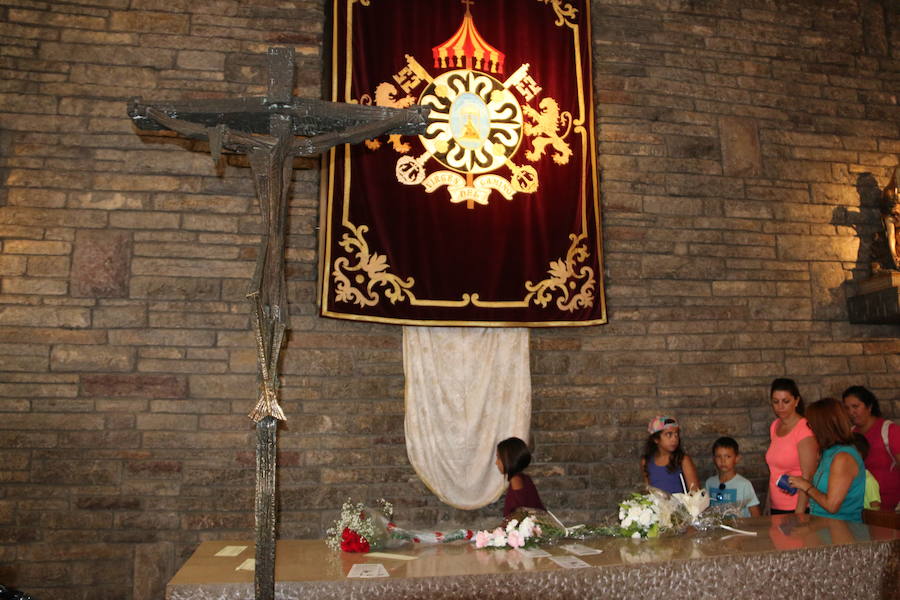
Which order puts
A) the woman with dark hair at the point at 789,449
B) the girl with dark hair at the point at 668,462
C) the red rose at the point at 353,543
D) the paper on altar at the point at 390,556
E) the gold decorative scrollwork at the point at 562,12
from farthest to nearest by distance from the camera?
the gold decorative scrollwork at the point at 562,12, the girl with dark hair at the point at 668,462, the woman with dark hair at the point at 789,449, the red rose at the point at 353,543, the paper on altar at the point at 390,556

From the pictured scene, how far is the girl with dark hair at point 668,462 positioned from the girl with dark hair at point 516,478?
3.73 ft

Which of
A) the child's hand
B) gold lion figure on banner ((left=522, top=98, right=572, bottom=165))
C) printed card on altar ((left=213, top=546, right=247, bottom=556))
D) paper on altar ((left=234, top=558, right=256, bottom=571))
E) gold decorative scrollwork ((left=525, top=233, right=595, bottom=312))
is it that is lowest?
printed card on altar ((left=213, top=546, right=247, bottom=556))

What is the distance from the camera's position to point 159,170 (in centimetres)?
451

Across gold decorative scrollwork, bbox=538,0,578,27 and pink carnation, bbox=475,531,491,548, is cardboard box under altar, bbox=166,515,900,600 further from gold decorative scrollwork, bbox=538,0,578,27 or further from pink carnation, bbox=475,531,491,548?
gold decorative scrollwork, bbox=538,0,578,27

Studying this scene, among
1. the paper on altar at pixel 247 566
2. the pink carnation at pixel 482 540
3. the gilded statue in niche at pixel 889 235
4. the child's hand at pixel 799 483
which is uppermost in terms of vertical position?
the gilded statue in niche at pixel 889 235

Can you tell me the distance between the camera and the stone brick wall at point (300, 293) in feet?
13.7

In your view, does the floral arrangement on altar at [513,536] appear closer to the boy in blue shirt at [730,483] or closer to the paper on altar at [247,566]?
the paper on altar at [247,566]

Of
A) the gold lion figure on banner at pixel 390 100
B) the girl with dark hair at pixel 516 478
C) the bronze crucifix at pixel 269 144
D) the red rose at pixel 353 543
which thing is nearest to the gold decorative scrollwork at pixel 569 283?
the gold lion figure on banner at pixel 390 100

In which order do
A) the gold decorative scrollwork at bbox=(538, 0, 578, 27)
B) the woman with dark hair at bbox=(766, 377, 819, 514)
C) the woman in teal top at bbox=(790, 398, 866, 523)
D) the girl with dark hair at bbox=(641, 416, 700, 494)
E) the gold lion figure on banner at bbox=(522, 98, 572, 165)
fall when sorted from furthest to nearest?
the gold decorative scrollwork at bbox=(538, 0, 578, 27) < the gold lion figure on banner at bbox=(522, 98, 572, 165) < the girl with dark hair at bbox=(641, 416, 700, 494) < the woman with dark hair at bbox=(766, 377, 819, 514) < the woman in teal top at bbox=(790, 398, 866, 523)

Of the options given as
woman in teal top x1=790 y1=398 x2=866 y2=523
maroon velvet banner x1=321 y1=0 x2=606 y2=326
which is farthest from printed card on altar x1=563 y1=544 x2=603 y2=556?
maroon velvet banner x1=321 y1=0 x2=606 y2=326

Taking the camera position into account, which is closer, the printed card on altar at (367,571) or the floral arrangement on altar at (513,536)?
the printed card on altar at (367,571)

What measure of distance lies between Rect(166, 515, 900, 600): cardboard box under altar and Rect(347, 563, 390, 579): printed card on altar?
2 cm

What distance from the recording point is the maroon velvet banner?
14.9 ft

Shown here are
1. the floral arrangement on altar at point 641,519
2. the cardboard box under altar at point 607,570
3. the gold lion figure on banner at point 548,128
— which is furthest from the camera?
the gold lion figure on banner at point 548,128
